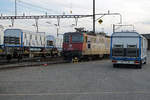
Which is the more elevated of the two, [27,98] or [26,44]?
[26,44]

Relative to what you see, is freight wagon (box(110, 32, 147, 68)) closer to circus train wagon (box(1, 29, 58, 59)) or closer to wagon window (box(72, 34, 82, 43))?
wagon window (box(72, 34, 82, 43))

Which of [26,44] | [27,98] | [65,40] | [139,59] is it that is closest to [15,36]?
[26,44]

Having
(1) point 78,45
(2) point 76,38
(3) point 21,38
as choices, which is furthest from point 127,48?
(3) point 21,38

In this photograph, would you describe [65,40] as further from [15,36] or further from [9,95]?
[9,95]

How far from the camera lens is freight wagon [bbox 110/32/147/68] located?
18500mm

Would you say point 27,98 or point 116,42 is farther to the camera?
point 116,42

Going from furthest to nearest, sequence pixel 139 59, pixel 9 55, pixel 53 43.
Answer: pixel 53 43
pixel 9 55
pixel 139 59

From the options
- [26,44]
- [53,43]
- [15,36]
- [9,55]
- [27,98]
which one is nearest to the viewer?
[27,98]

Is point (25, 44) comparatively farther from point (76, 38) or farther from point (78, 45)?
point (78, 45)

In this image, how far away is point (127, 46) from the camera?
18.9 metres

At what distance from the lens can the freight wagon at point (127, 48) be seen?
18500 millimetres

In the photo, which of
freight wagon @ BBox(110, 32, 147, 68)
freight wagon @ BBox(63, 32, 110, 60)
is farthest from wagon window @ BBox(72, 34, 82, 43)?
freight wagon @ BBox(110, 32, 147, 68)

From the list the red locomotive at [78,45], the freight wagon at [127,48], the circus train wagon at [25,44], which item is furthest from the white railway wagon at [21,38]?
the freight wagon at [127,48]

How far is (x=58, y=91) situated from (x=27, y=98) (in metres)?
1.57
